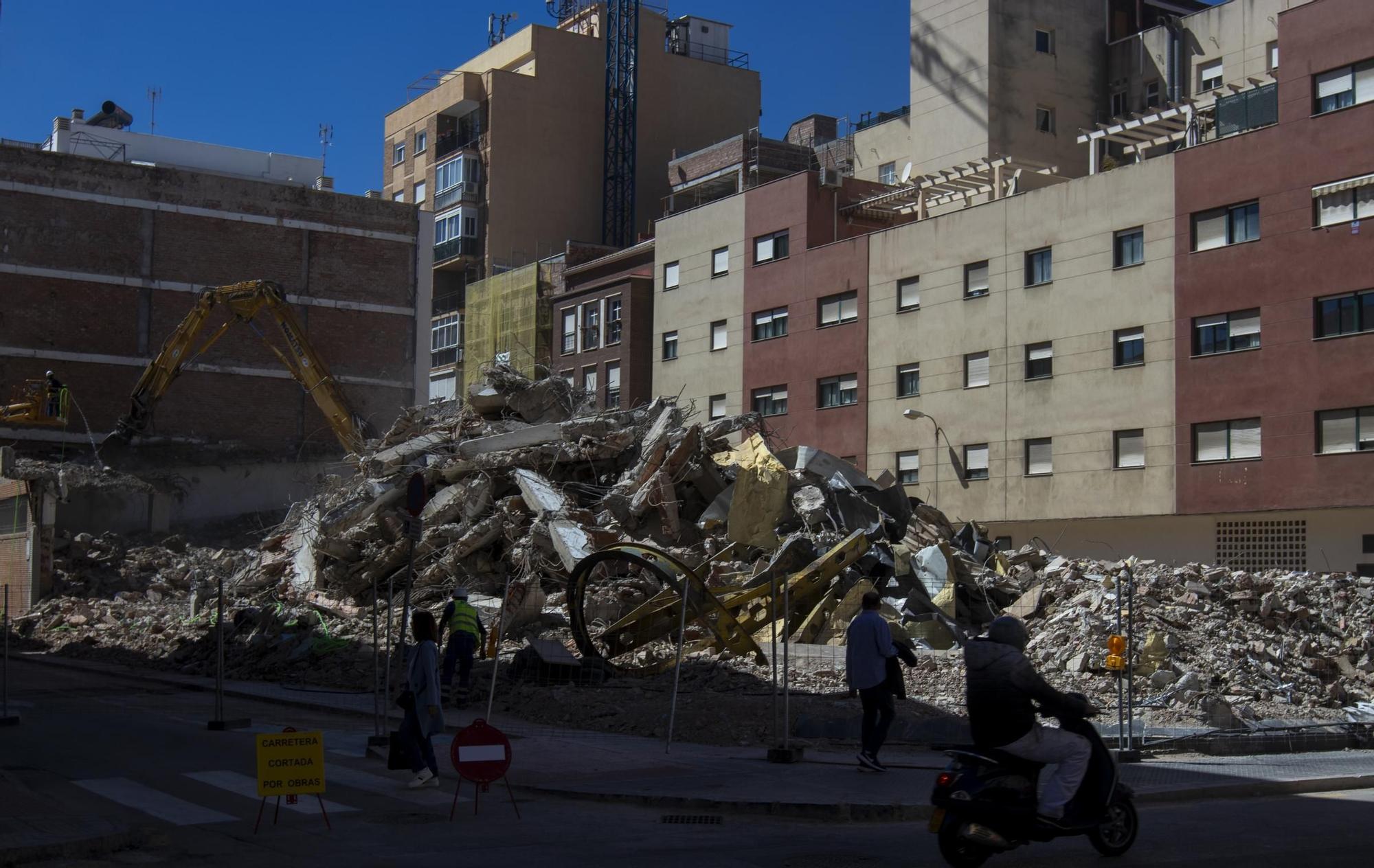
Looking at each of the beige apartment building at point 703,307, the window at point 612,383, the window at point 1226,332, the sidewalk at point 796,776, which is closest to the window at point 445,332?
the window at point 612,383

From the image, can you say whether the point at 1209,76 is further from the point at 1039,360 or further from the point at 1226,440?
the point at 1226,440

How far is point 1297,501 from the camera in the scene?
3484cm

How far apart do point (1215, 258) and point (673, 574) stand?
24027 millimetres

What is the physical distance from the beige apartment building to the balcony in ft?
67.7

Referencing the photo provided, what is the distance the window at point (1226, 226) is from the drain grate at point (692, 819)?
99.3 feet

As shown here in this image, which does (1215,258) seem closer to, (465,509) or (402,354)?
(465,509)

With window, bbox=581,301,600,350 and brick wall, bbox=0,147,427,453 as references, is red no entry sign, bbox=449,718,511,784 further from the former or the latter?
window, bbox=581,301,600,350

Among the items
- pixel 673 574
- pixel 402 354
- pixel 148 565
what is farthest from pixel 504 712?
pixel 402 354

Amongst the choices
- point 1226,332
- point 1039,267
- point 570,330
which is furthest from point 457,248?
point 1226,332

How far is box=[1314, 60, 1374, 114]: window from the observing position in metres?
34.2

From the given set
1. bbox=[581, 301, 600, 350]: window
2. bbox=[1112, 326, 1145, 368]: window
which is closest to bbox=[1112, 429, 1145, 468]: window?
bbox=[1112, 326, 1145, 368]: window

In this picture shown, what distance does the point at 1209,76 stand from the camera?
5112 centimetres

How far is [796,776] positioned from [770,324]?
38787mm

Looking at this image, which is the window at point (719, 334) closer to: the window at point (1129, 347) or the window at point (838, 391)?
the window at point (838, 391)
